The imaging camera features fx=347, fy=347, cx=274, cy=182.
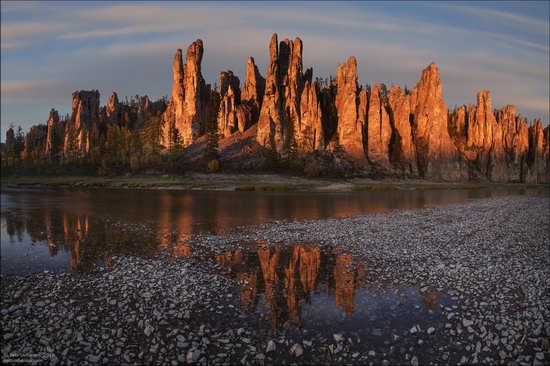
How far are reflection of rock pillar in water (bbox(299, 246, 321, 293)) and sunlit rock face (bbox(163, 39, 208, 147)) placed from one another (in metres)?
154

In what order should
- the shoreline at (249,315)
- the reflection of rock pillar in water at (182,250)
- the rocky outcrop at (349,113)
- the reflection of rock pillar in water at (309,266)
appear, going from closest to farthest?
the shoreline at (249,315) → the reflection of rock pillar in water at (309,266) → the reflection of rock pillar in water at (182,250) → the rocky outcrop at (349,113)

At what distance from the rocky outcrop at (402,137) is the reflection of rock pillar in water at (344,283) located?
464ft

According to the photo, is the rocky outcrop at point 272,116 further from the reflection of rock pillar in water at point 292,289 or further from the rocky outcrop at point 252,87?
the reflection of rock pillar in water at point 292,289

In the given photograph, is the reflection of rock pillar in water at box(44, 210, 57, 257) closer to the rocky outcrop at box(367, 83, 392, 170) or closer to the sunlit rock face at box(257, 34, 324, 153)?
the sunlit rock face at box(257, 34, 324, 153)

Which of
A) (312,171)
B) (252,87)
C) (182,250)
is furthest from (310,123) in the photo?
(182,250)

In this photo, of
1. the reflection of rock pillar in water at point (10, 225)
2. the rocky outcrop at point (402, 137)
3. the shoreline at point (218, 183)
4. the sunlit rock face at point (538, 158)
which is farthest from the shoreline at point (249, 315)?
the sunlit rock face at point (538, 158)

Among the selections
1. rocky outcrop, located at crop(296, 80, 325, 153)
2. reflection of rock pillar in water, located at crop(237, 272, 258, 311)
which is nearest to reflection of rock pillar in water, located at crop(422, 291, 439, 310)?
reflection of rock pillar in water, located at crop(237, 272, 258, 311)

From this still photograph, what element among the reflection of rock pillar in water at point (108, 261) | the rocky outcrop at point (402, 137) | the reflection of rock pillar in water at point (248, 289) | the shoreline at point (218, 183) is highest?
the rocky outcrop at point (402, 137)

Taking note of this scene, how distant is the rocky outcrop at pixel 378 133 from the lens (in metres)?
150

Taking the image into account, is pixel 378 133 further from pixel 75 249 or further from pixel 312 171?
pixel 75 249

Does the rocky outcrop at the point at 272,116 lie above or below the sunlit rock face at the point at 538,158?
above

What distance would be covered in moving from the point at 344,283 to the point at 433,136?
165 meters

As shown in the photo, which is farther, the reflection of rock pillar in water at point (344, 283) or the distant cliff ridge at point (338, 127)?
the distant cliff ridge at point (338, 127)

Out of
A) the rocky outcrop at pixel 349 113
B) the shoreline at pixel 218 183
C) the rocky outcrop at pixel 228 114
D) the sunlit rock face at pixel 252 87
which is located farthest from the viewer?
the sunlit rock face at pixel 252 87
